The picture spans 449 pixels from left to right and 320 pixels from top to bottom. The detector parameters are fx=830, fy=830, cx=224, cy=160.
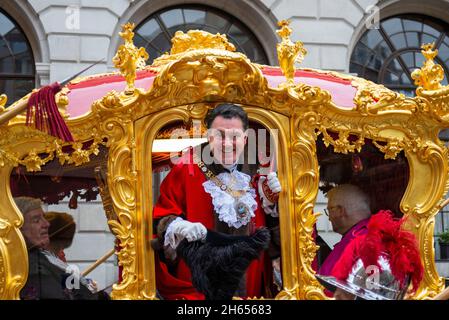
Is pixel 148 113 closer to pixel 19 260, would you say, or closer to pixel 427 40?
pixel 19 260

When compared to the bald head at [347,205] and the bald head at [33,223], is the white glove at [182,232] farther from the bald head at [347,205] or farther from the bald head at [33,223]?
the bald head at [347,205]

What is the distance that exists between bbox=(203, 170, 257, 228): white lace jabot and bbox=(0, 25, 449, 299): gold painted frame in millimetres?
222

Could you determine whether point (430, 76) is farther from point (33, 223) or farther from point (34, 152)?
point (33, 223)

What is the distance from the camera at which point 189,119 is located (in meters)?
5.25

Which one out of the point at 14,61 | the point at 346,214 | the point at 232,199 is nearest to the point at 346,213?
the point at 346,214

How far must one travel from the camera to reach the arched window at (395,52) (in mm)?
13586

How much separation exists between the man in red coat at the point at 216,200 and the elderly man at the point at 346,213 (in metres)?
0.64

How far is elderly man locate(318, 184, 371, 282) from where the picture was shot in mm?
5637

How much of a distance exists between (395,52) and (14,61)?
20.1 ft

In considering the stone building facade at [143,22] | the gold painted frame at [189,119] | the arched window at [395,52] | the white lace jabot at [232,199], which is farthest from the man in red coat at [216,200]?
the arched window at [395,52]

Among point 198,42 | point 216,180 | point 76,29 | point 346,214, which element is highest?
point 76,29

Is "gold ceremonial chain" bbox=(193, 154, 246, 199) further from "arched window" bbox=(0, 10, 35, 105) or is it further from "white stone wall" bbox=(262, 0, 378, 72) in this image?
"arched window" bbox=(0, 10, 35, 105)

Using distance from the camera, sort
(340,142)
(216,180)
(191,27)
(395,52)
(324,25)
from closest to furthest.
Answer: (216,180), (340,142), (324,25), (191,27), (395,52)

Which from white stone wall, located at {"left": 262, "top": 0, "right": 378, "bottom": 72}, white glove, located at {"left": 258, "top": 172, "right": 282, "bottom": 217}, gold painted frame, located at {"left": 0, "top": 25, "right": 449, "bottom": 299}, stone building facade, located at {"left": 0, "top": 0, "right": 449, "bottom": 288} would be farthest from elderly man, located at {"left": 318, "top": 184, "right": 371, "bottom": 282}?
white stone wall, located at {"left": 262, "top": 0, "right": 378, "bottom": 72}
